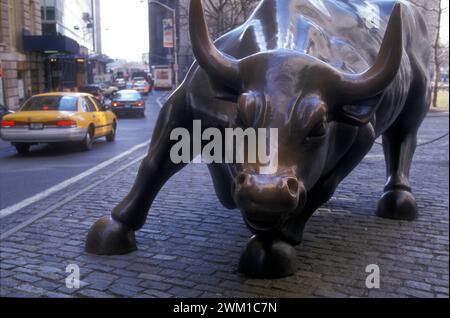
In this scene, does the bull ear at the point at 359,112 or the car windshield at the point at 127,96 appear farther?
the car windshield at the point at 127,96

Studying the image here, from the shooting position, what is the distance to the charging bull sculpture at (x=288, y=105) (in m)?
→ 3.37

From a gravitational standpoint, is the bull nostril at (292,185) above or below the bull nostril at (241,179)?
below

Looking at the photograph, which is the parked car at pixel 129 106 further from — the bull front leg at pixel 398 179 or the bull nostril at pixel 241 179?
the bull nostril at pixel 241 179

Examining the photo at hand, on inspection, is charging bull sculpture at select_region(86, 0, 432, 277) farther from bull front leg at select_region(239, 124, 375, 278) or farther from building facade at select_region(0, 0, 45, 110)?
building facade at select_region(0, 0, 45, 110)

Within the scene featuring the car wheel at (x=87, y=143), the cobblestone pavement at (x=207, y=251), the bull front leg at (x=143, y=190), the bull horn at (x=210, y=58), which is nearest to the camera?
the bull horn at (x=210, y=58)

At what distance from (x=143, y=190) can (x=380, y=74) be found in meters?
2.43

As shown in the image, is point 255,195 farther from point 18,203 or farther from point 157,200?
point 18,203

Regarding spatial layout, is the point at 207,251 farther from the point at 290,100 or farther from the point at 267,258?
the point at 290,100

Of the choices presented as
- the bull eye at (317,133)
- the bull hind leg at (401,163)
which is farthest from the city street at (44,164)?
the bull eye at (317,133)

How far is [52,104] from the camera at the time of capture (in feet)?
46.5

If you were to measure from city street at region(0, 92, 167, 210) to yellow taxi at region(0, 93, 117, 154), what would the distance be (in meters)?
0.35

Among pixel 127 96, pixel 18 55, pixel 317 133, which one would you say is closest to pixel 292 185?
pixel 317 133

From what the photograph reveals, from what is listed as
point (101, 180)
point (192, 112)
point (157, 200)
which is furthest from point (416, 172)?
point (192, 112)

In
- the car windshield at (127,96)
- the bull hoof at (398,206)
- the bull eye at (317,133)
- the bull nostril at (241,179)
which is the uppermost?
the bull eye at (317,133)
